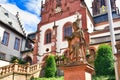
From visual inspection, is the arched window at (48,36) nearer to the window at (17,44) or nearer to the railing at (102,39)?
the window at (17,44)

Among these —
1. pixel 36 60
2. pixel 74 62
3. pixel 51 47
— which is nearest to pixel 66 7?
pixel 51 47

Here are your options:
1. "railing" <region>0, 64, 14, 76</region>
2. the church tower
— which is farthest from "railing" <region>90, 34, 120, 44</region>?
"railing" <region>0, 64, 14, 76</region>

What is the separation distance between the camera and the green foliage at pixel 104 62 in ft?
68.9

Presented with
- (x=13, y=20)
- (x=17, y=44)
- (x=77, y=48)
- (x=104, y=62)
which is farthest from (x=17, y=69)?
(x=13, y=20)

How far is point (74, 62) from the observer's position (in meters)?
8.14

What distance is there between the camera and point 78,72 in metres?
7.91

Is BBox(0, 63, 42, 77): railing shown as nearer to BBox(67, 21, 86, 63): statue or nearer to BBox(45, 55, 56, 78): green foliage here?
BBox(45, 55, 56, 78): green foliage

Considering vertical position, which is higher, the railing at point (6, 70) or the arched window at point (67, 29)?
the arched window at point (67, 29)

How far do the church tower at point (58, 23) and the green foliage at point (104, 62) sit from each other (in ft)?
32.7

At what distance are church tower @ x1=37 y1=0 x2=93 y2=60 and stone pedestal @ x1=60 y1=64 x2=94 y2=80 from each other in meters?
24.2

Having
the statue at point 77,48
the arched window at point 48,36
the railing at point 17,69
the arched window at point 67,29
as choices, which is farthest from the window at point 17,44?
the statue at point 77,48

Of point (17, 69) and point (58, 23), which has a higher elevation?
point (58, 23)

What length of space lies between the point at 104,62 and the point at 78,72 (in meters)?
14.5

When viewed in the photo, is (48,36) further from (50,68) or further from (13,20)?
(50,68)
